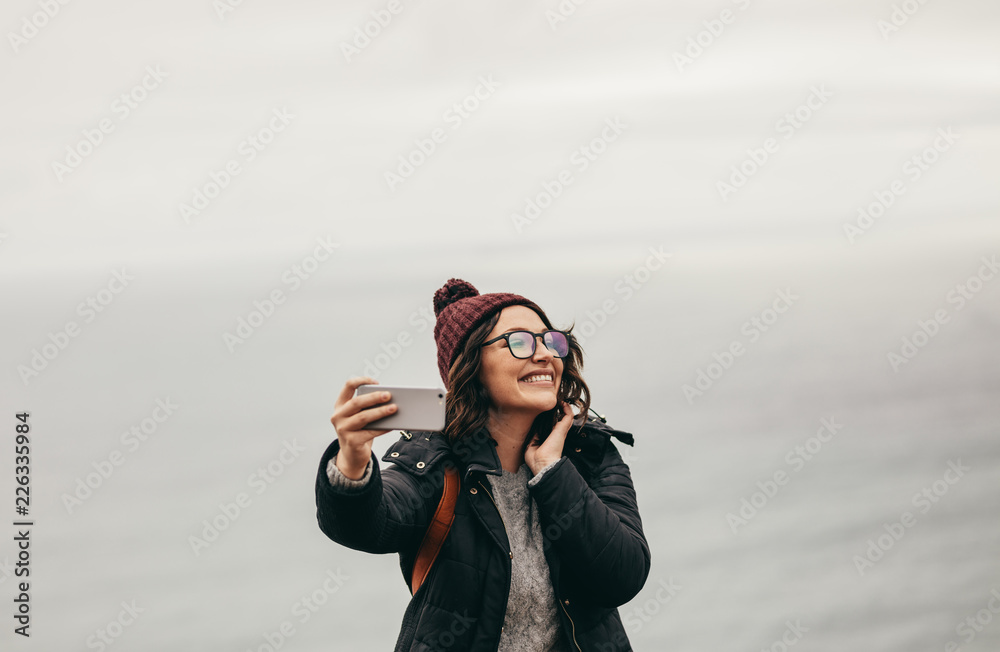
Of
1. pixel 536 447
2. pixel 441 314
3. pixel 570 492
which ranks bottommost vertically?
pixel 570 492

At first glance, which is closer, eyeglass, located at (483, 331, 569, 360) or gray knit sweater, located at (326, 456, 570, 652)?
gray knit sweater, located at (326, 456, 570, 652)

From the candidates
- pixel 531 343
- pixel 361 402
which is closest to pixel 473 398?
pixel 531 343

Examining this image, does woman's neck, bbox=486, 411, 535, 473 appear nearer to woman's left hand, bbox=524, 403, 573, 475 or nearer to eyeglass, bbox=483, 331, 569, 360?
woman's left hand, bbox=524, 403, 573, 475

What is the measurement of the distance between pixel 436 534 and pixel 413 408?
54 centimetres

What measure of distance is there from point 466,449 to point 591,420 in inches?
21.6

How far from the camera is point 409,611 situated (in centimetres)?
299

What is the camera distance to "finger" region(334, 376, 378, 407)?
8.35ft

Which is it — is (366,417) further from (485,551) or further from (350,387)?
(485,551)

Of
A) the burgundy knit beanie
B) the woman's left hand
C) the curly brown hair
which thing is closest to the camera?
the woman's left hand

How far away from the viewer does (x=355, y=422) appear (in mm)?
2492

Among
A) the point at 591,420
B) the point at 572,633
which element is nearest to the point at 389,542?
the point at 572,633

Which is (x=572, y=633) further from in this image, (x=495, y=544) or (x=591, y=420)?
(x=591, y=420)

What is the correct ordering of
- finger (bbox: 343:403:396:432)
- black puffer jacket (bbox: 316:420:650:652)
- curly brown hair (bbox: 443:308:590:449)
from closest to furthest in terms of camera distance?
1. finger (bbox: 343:403:396:432)
2. black puffer jacket (bbox: 316:420:650:652)
3. curly brown hair (bbox: 443:308:590:449)

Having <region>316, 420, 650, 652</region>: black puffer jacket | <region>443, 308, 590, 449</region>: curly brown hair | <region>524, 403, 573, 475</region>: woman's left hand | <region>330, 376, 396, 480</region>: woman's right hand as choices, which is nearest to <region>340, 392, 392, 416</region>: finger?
<region>330, 376, 396, 480</region>: woman's right hand
